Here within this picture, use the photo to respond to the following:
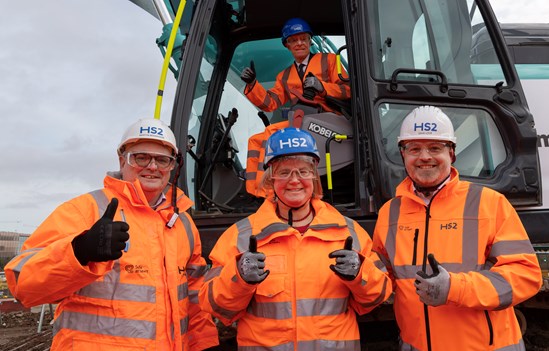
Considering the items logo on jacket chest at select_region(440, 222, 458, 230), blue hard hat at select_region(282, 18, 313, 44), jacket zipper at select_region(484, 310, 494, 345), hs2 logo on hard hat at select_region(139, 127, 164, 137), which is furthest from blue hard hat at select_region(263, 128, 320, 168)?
blue hard hat at select_region(282, 18, 313, 44)

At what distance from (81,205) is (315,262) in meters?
1.10

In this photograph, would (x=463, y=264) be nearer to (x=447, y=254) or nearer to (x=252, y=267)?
(x=447, y=254)

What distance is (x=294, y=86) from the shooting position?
3957 mm

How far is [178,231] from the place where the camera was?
8.20ft

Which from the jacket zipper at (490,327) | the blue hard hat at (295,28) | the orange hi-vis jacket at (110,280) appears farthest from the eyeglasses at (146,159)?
the blue hard hat at (295,28)

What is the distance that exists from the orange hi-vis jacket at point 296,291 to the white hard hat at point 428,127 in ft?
1.85

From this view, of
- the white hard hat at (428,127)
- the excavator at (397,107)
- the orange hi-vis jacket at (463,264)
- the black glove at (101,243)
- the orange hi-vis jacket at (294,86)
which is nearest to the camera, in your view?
the black glove at (101,243)

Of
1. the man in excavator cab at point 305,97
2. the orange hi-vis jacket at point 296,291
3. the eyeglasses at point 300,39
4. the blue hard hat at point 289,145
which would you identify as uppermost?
the eyeglasses at point 300,39

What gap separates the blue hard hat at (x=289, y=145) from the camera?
238cm

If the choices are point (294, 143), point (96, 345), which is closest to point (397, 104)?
point (294, 143)

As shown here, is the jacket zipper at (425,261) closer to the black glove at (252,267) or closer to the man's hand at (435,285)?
the man's hand at (435,285)

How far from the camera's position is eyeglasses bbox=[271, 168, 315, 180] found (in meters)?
2.36

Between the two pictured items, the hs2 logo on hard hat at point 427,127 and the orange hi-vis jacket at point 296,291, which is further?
the hs2 logo on hard hat at point 427,127

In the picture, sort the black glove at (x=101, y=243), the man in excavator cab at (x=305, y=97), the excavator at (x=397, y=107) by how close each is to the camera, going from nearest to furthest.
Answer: the black glove at (x=101, y=243) < the excavator at (x=397, y=107) < the man in excavator cab at (x=305, y=97)
